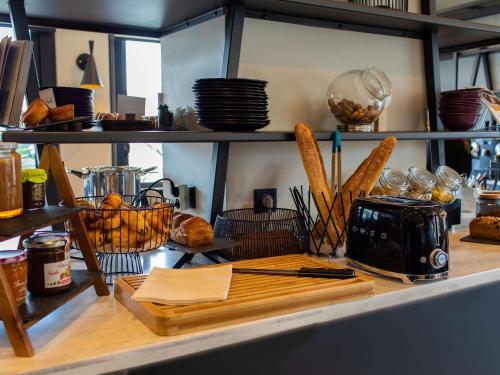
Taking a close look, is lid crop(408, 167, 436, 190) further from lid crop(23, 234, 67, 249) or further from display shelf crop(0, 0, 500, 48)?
lid crop(23, 234, 67, 249)

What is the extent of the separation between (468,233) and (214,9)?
1.19 metres

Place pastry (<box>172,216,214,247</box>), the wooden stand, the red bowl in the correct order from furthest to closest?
the red bowl
pastry (<box>172,216,214,247</box>)
the wooden stand

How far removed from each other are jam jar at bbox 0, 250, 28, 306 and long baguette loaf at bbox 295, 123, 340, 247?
91cm

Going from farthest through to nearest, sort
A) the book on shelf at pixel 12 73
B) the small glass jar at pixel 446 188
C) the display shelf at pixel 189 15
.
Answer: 1. the small glass jar at pixel 446 188
2. the display shelf at pixel 189 15
3. the book on shelf at pixel 12 73

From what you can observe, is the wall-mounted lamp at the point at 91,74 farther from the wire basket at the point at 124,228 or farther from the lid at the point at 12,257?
the lid at the point at 12,257

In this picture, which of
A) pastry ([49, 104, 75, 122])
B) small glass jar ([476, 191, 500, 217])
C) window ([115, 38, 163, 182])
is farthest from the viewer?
window ([115, 38, 163, 182])

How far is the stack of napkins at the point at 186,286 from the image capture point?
1.09 metres

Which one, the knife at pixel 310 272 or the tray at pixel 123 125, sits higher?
the tray at pixel 123 125

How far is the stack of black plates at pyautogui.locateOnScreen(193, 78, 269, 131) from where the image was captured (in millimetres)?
1491

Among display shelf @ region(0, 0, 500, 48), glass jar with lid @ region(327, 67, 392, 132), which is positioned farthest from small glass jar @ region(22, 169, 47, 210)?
glass jar with lid @ region(327, 67, 392, 132)

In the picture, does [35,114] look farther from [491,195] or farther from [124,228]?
[491,195]

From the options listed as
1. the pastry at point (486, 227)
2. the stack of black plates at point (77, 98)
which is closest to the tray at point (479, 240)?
the pastry at point (486, 227)

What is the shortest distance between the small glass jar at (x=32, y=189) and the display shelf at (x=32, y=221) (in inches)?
0.8

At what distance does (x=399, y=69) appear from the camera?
7.22 feet
